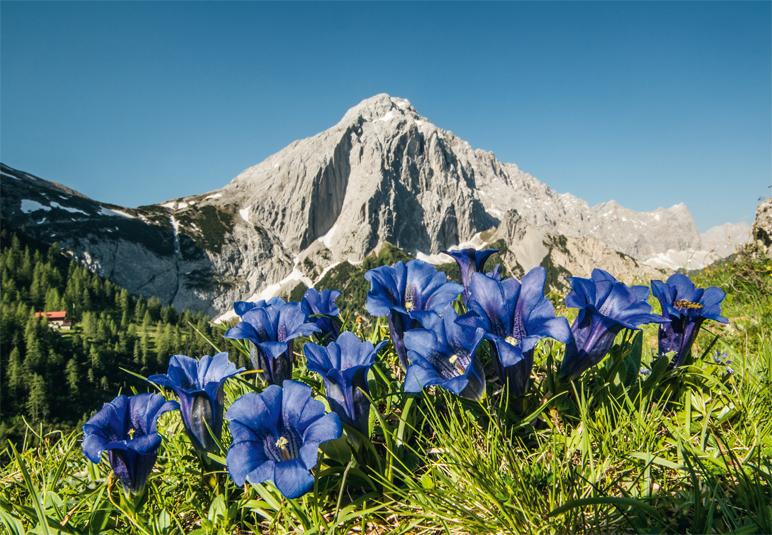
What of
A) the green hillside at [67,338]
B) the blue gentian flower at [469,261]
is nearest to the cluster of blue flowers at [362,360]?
the blue gentian flower at [469,261]

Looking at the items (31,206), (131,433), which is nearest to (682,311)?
(131,433)

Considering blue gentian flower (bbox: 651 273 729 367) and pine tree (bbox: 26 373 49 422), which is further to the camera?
pine tree (bbox: 26 373 49 422)

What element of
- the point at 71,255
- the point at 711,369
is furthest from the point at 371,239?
the point at 711,369

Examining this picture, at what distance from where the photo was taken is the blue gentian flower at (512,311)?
200 cm

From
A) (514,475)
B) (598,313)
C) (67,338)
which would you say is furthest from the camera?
(67,338)

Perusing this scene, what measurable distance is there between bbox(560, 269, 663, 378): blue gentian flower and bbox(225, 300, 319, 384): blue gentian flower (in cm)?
140

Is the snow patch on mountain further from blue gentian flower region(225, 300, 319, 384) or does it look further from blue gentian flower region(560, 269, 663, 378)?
blue gentian flower region(560, 269, 663, 378)

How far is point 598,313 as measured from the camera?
82.7 inches

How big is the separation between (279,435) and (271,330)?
2.36 feet

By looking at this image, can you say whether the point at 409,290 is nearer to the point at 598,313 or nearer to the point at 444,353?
the point at 444,353

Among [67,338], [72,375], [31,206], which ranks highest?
[31,206]

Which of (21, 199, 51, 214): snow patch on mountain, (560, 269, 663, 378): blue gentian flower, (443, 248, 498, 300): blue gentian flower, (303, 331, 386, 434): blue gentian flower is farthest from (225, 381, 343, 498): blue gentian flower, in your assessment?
(21, 199, 51, 214): snow patch on mountain

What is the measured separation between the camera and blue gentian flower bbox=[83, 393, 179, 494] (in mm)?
1903

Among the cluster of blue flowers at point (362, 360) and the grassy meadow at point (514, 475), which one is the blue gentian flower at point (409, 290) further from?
the grassy meadow at point (514, 475)
